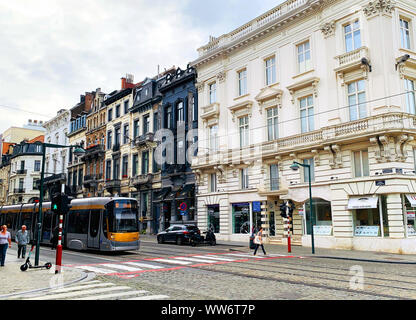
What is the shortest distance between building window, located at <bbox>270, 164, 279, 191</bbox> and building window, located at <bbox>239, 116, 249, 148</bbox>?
3.35 metres

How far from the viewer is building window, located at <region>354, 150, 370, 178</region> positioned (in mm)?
22756

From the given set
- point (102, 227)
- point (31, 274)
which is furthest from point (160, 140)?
point (31, 274)

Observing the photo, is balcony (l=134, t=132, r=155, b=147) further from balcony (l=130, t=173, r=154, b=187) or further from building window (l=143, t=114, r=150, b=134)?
balcony (l=130, t=173, r=154, b=187)

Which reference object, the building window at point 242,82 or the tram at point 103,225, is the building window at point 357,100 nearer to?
the building window at point 242,82

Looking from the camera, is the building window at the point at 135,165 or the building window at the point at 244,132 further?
the building window at the point at 135,165

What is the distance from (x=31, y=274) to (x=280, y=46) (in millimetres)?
23497

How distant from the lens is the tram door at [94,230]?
1995cm

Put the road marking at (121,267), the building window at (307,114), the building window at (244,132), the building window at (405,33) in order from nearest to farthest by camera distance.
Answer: the road marking at (121,267) < the building window at (405,33) < the building window at (307,114) < the building window at (244,132)

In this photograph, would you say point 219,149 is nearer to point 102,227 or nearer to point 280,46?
point 280,46

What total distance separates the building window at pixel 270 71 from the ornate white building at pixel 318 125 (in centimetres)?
10

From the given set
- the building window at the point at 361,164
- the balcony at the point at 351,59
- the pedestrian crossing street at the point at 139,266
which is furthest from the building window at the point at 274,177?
the pedestrian crossing street at the point at 139,266

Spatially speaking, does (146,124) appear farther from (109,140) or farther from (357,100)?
(357,100)

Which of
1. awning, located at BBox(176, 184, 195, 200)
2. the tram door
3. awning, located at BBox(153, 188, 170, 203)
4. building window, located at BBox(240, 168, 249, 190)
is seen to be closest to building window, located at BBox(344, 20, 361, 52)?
building window, located at BBox(240, 168, 249, 190)

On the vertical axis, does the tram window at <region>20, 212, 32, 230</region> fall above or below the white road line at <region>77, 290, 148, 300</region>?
above
